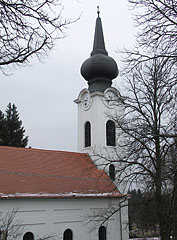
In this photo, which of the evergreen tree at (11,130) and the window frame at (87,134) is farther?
the evergreen tree at (11,130)

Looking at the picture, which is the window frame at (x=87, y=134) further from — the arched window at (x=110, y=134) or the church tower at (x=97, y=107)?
the arched window at (x=110, y=134)

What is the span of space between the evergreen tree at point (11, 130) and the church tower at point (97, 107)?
39.1 feet

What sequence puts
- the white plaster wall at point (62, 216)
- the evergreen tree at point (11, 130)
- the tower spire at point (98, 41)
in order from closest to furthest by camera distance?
the white plaster wall at point (62, 216), the tower spire at point (98, 41), the evergreen tree at point (11, 130)

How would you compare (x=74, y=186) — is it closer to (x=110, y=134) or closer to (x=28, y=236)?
(x=28, y=236)

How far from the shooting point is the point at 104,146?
65.1 feet

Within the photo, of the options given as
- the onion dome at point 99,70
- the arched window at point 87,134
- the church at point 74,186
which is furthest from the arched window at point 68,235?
the onion dome at point 99,70

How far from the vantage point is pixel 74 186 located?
15.7 meters

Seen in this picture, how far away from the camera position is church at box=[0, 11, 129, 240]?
1331 centimetres

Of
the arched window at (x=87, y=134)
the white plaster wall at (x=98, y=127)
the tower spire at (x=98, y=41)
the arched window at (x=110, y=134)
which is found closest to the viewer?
the white plaster wall at (x=98, y=127)

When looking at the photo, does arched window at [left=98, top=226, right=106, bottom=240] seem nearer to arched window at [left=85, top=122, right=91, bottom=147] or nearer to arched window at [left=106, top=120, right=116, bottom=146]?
arched window at [left=106, top=120, right=116, bottom=146]

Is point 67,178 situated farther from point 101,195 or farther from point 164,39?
point 164,39

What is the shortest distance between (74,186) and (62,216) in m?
1.79

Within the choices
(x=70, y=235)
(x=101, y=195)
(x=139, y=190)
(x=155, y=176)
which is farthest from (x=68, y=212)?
(x=155, y=176)

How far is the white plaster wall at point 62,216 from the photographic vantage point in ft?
43.6
